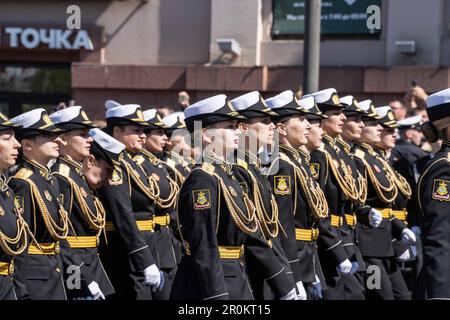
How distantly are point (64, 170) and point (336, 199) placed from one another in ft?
7.82

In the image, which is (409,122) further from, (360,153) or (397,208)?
(360,153)

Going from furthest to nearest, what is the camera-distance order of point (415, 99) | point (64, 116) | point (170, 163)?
point (415, 99) → point (170, 163) → point (64, 116)

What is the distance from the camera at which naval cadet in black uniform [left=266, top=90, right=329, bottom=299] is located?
26.8ft

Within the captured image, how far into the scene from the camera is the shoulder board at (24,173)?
7.39 metres

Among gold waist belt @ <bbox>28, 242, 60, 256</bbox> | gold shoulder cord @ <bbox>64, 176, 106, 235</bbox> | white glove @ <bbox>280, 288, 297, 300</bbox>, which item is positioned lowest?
white glove @ <bbox>280, 288, 297, 300</bbox>

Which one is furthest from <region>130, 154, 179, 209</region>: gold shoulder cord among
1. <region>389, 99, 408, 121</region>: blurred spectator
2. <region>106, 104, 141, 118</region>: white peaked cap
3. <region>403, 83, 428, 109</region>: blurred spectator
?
<region>403, 83, 428, 109</region>: blurred spectator

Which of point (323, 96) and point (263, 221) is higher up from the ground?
point (323, 96)

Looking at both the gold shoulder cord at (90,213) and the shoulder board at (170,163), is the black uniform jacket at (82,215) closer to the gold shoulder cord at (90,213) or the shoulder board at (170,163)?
the gold shoulder cord at (90,213)

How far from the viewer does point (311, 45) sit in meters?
11.1

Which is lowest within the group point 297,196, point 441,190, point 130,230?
point 130,230

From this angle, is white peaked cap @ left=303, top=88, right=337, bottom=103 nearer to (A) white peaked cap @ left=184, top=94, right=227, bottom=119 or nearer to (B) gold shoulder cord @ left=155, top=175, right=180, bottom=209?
(B) gold shoulder cord @ left=155, top=175, right=180, bottom=209

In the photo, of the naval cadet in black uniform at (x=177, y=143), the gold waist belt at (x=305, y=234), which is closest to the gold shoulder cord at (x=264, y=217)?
the gold waist belt at (x=305, y=234)

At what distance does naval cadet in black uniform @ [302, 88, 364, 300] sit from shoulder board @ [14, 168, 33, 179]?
2.69m

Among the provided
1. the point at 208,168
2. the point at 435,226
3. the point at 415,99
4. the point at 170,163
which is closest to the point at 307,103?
the point at 170,163
